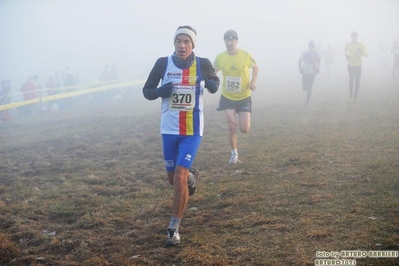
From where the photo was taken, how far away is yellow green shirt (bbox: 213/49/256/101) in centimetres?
892

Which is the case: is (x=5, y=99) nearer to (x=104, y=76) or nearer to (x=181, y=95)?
(x=104, y=76)

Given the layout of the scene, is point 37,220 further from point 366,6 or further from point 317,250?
point 366,6

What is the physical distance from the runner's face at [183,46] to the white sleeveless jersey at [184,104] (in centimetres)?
14

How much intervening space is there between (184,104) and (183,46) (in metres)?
0.66

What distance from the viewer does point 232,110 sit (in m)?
8.95

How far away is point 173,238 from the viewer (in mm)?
5105

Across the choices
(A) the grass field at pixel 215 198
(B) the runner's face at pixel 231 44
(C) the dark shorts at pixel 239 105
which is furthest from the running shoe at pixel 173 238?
(B) the runner's face at pixel 231 44

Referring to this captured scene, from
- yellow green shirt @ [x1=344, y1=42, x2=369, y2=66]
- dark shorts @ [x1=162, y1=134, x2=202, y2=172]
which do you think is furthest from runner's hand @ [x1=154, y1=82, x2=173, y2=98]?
yellow green shirt @ [x1=344, y1=42, x2=369, y2=66]

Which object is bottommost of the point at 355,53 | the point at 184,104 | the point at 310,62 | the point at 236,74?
the point at 184,104

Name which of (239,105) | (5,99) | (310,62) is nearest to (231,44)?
(239,105)

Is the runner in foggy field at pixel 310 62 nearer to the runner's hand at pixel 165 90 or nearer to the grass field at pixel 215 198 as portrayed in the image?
the grass field at pixel 215 198

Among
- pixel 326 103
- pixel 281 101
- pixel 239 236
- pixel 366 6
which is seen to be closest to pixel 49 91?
pixel 281 101

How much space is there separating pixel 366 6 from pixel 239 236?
101639mm

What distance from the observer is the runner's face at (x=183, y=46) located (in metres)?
5.57
